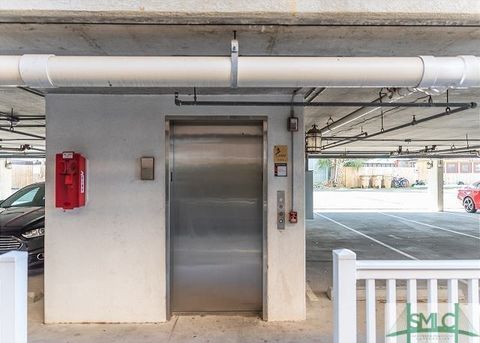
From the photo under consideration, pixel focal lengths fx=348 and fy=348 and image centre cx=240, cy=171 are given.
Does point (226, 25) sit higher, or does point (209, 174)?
point (226, 25)

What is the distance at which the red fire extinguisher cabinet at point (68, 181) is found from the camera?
10.6ft

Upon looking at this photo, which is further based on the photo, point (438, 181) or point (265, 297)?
point (438, 181)

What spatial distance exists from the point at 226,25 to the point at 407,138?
A: 7.89 metres

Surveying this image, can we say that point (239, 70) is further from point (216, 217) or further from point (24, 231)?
point (24, 231)

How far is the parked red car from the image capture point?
1321 centimetres

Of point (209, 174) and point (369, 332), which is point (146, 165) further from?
point (369, 332)

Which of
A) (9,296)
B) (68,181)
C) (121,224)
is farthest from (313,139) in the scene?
(9,296)

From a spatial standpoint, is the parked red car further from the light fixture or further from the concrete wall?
the concrete wall

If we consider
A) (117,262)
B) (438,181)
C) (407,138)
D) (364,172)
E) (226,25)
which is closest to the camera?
(226,25)

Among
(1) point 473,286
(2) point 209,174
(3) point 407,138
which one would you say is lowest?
(1) point 473,286

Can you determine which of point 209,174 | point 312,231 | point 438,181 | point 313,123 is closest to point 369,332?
point 209,174

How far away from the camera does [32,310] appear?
3.78m

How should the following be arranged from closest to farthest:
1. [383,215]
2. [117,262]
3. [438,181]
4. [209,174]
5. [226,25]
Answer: [226,25] → [117,262] → [209,174] → [383,215] → [438,181]

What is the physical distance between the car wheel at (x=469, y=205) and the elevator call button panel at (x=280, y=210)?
1308 centimetres
